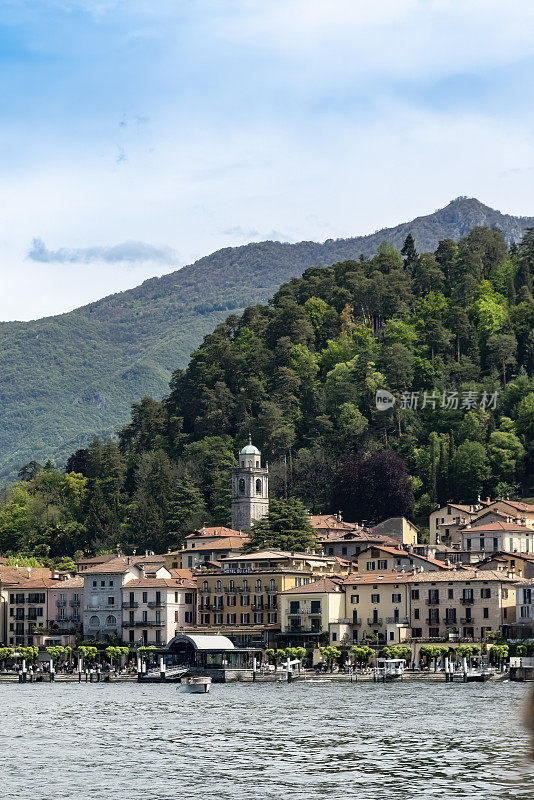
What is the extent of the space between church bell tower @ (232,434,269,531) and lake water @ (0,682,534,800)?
61623 mm

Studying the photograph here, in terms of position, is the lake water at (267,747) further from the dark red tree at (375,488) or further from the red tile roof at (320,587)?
the dark red tree at (375,488)

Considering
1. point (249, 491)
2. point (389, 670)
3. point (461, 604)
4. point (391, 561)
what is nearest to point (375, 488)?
point (249, 491)

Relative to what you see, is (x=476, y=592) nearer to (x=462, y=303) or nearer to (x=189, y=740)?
(x=189, y=740)

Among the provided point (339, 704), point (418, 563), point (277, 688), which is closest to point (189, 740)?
point (339, 704)

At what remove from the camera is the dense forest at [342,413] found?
152 metres

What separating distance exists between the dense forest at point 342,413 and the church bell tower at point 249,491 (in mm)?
2972

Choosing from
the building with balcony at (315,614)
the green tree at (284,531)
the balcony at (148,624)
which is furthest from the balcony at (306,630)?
the green tree at (284,531)

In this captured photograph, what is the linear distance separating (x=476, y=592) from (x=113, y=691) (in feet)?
102

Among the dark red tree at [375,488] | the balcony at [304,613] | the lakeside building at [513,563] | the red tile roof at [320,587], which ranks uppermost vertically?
the dark red tree at [375,488]

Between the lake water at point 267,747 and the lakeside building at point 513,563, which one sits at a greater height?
the lakeside building at point 513,563

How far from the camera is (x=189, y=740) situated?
2484 inches

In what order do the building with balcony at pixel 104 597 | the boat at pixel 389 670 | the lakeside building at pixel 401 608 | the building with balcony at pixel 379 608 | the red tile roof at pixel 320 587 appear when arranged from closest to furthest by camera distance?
the boat at pixel 389 670 → the lakeside building at pixel 401 608 → the building with balcony at pixel 379 608 → the red tile roof at pixel 320 587 → the building with balcony at pixel 104 597

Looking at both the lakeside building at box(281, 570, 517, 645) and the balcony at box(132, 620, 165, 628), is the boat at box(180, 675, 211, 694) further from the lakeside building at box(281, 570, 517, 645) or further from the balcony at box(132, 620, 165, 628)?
the balcony at box(132, 620, 165, 628)

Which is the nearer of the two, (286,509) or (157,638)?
(157,638)
